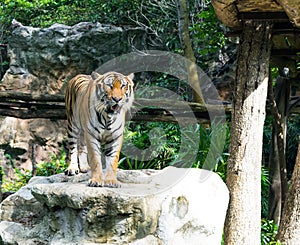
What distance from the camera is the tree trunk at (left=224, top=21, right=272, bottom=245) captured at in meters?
4.10

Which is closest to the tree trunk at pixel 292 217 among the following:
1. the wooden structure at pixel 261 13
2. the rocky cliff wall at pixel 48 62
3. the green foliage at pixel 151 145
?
the wooden structure at pixel 261 13

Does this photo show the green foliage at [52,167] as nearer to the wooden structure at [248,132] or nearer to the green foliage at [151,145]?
the green foliage at [151,145]

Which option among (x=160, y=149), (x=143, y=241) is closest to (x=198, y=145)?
(x=160, y=149)

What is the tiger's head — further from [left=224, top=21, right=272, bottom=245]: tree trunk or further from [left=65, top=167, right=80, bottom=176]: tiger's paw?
[left=224, top=21, right=272, bottom=245]: tree trunk

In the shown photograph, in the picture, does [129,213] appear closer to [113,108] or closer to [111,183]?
[111,183]

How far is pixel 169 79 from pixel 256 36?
4.74 metres

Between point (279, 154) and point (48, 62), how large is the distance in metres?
4.46

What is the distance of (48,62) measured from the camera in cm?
861

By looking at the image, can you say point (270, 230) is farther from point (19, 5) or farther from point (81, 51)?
point (19, 5)

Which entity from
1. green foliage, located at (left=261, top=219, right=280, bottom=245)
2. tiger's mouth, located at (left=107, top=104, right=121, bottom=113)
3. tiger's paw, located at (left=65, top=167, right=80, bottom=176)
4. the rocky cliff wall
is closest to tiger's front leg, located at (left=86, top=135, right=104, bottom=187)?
tiger's mouth, located at (left=107, top=104, right=121, bottom=113)

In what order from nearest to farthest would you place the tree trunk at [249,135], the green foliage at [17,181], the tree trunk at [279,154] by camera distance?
1. the tree trunk at [249,135]
2. the tree trunk at [279,154]
3. the green foliage at [17,181]

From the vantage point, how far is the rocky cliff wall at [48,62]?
849 cm

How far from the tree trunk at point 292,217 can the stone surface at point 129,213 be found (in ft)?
1.93

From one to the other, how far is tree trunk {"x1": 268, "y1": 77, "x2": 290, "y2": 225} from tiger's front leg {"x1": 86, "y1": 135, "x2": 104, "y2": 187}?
2606 mm
